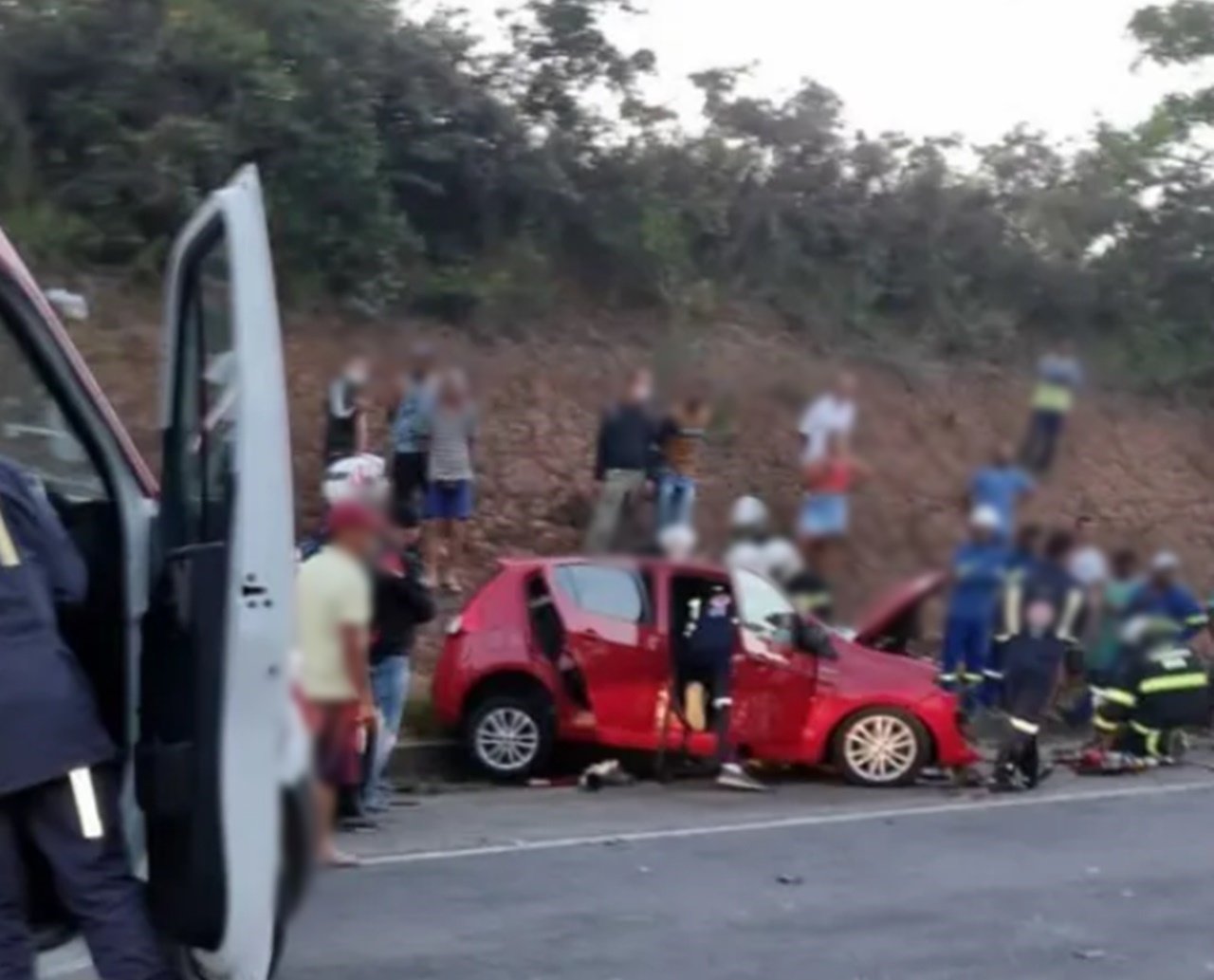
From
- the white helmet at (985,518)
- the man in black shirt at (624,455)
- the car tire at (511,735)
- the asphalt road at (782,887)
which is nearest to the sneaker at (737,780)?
the asphalt road at (782,887)

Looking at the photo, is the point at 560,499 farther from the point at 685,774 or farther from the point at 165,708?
the point at 685,774

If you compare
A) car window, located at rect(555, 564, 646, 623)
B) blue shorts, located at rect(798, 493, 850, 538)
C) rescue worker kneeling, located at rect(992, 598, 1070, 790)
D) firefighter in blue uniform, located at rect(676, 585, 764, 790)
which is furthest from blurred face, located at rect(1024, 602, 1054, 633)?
car window, located at rect(555, 564, 646, 623)

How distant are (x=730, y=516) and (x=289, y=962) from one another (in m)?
5.39

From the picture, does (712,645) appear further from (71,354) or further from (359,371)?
(359,371)

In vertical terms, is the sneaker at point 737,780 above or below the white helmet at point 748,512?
below

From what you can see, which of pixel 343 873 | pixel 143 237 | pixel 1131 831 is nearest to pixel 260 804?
pixel 143 237

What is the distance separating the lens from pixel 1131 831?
10.6 m

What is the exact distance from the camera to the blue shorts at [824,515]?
2.37 m

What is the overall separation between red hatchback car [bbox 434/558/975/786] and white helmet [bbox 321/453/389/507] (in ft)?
0.87

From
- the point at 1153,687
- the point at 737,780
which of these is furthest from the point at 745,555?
the point at 737,780

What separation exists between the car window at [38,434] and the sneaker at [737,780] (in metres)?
4.39

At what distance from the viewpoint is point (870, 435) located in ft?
7.70

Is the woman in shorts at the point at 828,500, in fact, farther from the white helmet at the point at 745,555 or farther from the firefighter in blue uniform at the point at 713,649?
the firefighter in blue uniform at the point at 713,649

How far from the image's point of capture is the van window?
4332mm
